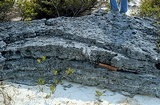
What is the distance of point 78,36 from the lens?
380cm

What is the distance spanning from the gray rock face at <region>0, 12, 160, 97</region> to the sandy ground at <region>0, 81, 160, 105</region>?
0.37 feet

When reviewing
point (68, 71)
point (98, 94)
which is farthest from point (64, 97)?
point (98, 94)

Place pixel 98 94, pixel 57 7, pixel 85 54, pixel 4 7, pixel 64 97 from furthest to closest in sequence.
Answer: pixel 57 7, pixel 4 7, pixel 85 54, pixel 64 97, pixel 98 94

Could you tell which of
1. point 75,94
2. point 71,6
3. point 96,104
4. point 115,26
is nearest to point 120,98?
point 96,104

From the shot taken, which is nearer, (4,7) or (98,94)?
(98,94)

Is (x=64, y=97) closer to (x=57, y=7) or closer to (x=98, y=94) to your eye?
(x=98, y=94)

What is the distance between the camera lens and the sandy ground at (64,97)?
3195mm

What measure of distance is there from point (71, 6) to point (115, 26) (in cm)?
155

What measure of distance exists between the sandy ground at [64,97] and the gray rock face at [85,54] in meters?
0.11

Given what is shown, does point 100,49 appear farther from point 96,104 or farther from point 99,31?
point 96,104

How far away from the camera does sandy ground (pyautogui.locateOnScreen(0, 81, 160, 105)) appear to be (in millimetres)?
3195

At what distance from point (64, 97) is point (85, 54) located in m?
0.74

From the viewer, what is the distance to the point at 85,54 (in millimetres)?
3492

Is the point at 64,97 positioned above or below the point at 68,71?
below
